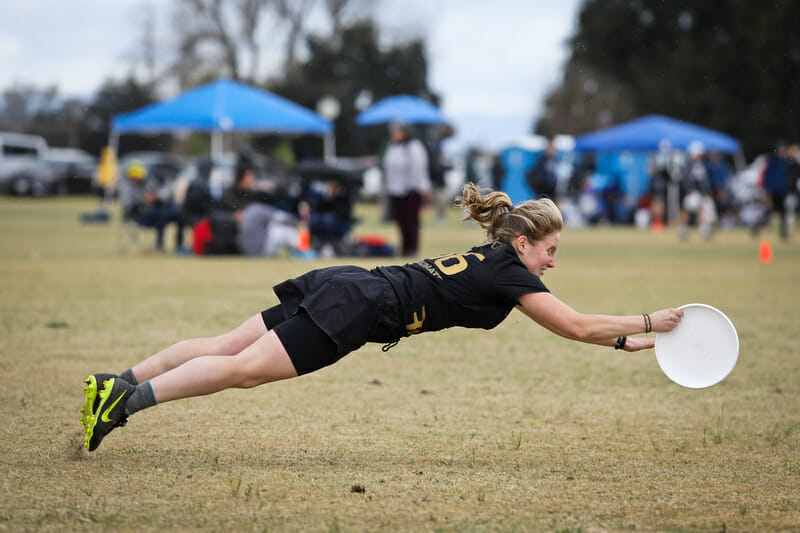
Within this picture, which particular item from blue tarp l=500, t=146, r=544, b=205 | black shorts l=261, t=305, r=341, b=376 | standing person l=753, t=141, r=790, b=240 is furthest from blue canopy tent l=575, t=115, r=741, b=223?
black shorts l=261, t=305, r=341, b=376

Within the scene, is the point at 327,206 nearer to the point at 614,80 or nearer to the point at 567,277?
the point at 567,277

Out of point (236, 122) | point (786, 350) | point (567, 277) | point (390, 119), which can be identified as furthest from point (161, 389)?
point (390, 119)

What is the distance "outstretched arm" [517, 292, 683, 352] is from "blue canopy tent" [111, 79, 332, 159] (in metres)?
15.5

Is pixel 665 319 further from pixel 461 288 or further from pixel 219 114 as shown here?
pixel 219 114

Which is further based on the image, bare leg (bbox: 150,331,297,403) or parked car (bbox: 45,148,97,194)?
parked car (bbox: 45,148,97,194)

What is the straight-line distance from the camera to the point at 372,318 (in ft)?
14.1

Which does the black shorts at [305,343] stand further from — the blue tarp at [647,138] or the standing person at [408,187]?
the blue tarp at [647,138]

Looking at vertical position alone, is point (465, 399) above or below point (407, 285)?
below

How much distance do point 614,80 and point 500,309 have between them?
5090 centimetres

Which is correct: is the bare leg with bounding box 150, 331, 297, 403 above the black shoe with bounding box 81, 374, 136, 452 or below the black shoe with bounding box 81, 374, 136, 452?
above

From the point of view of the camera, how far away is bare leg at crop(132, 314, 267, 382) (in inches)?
178

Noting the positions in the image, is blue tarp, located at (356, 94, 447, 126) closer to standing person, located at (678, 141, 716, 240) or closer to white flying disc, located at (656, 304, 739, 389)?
standing person, located at (678, 141, 716, 240)

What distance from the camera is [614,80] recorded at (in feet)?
174

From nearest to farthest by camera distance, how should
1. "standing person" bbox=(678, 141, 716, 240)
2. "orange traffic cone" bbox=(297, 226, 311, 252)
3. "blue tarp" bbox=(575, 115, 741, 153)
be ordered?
"orange traffic cone" bbox=(297, 226, 311, 252) → "standing person" bbox=(678, 141, 716, 240) → "blue tarp" bbox=(575, 115, 741, 153)
